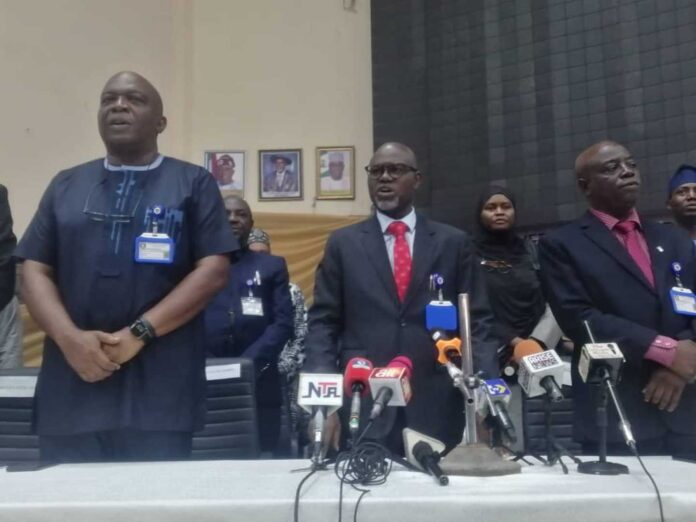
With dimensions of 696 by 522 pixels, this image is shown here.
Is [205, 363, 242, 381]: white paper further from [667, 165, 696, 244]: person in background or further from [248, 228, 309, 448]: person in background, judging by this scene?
[667, 165, 696, 244]: person in background

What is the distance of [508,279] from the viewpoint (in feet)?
11.9

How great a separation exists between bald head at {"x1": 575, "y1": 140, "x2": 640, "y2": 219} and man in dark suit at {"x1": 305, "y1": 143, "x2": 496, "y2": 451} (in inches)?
17.0

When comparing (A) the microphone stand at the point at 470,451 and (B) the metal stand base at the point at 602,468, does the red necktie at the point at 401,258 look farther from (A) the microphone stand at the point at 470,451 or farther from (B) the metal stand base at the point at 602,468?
(B) the metal stand base at the point at 602,468

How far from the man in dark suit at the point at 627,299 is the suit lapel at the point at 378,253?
0.49 meters

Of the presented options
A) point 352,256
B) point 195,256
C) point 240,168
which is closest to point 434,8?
point 240,168

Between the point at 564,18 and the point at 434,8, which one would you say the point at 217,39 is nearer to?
the point at 434,8

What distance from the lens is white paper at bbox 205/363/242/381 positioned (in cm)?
293

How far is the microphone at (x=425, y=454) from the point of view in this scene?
151 cm

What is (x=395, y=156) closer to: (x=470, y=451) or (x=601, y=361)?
(x=601, y=361)

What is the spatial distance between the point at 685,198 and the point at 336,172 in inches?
126

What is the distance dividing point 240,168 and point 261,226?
0.57m

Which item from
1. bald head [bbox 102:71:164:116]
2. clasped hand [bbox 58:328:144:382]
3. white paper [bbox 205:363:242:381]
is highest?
bald head [bbox 102:71:164:116]

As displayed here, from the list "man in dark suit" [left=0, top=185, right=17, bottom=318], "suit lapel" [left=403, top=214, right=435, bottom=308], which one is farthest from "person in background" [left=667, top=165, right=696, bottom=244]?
"man in dark suit" [left=0, top=185, right=17, bottom=318]

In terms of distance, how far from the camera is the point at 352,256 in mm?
2473
